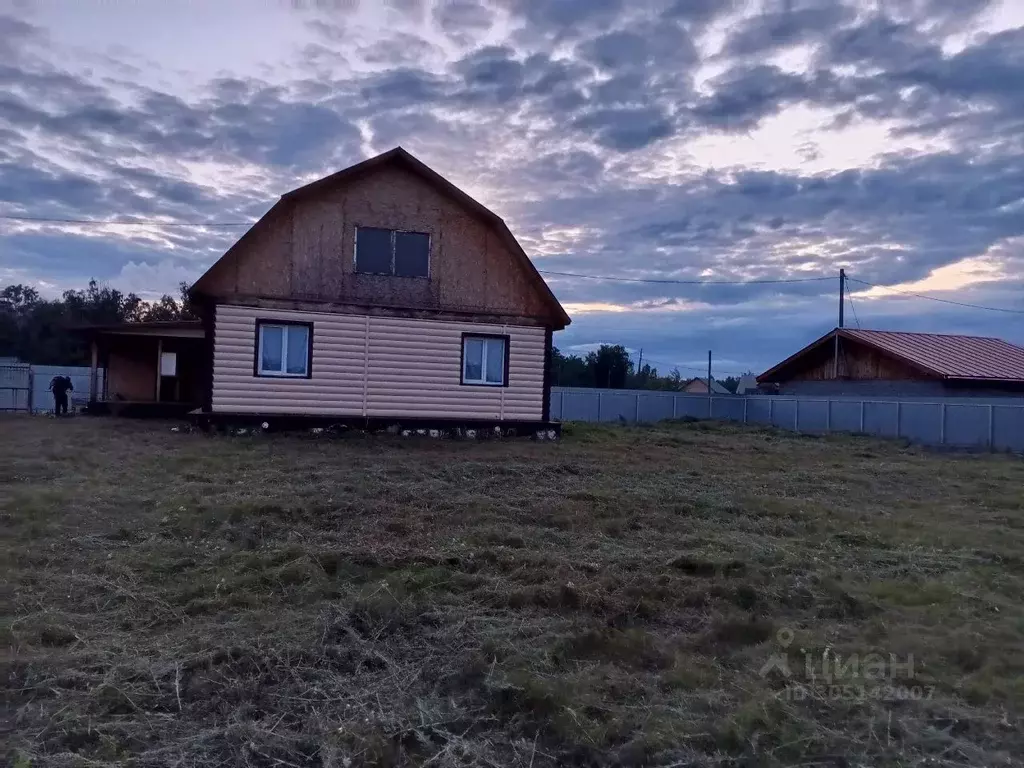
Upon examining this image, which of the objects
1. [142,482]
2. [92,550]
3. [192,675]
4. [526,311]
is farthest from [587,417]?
[192,675]

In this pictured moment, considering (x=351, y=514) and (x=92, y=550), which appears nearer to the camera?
(x=92, y=550)

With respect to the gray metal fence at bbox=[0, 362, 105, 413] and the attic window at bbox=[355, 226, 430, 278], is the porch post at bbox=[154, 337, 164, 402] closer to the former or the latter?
the gray metal fence at bbox=[0, 362, 105, 413]

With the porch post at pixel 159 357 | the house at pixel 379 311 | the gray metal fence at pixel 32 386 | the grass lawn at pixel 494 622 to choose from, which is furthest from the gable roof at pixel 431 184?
the gray metal fence at pixel 32 386

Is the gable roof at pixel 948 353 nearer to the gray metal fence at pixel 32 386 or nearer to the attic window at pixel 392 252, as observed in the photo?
the attic window at pixel 392 252

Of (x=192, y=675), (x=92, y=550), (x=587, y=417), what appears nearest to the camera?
(x=192, y=675)

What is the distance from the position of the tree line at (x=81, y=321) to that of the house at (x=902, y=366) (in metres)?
16.7

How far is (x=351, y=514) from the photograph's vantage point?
31.3 feet

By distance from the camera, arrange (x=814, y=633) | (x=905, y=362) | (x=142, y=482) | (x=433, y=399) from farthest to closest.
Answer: (x=905, y=362)
(x=433, y=399)
(x=142, y=482)
(x=814, y=633)

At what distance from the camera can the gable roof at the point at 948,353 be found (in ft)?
90.6

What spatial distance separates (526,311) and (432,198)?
316 centimetres

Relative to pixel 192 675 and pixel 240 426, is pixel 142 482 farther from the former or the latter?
pixel 192 675

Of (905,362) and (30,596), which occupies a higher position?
(905,362)

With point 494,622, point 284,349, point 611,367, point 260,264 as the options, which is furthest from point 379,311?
point 611,367

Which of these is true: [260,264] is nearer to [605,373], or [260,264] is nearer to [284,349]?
[284,349]
